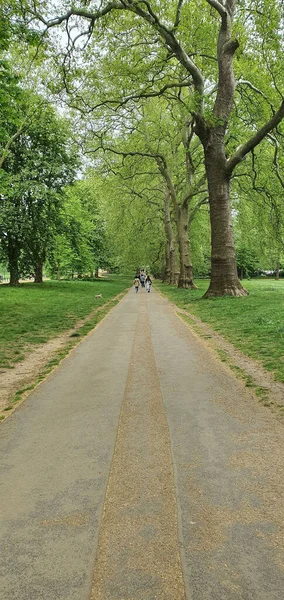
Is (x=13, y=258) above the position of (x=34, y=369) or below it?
above

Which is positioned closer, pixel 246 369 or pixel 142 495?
pixel 142 495

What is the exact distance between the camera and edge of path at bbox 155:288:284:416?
500cm

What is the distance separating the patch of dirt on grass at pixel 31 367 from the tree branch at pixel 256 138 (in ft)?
36.1

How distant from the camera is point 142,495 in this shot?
109 inches

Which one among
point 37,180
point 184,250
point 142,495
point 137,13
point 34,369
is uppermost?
point 137,13

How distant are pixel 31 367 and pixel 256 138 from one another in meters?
13.5

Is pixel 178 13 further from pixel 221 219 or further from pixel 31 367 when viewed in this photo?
pixel 31 367

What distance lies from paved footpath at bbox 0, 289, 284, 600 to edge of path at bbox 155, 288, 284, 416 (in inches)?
10.1

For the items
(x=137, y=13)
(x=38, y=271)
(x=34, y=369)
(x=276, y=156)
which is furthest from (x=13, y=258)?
(x=34, y=369)

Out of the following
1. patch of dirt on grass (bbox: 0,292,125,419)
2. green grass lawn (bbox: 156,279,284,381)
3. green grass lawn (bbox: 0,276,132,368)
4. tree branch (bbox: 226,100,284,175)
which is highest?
tree branch (bbox: 226,100,284,175)

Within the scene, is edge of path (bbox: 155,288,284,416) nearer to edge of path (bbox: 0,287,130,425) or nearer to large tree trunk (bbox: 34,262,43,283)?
edge of path (bbox: 0,287,130,425)

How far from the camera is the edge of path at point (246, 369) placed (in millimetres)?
4996

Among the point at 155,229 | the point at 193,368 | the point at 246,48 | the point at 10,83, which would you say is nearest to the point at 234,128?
the point at 246,48

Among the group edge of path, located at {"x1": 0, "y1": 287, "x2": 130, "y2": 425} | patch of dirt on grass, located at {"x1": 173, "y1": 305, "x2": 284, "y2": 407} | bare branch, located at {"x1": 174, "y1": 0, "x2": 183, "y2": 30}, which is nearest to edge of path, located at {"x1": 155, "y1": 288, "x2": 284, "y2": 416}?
patch of dirt on grass, located at {"x1": 173, "y1": 305, "x2": 284, "y2": 407}
